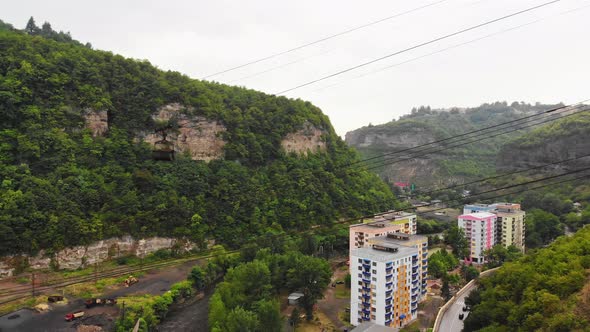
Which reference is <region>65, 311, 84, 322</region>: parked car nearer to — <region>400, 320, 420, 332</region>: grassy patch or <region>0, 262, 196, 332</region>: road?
<region>0, 262, 196, 332</region>: road

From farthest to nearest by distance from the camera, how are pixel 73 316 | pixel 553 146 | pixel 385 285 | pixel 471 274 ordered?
pixel 553 146 → pixel 471 274 → pixel 385 285 → pixel 73 316

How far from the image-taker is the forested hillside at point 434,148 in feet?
314

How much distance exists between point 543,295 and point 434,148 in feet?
294

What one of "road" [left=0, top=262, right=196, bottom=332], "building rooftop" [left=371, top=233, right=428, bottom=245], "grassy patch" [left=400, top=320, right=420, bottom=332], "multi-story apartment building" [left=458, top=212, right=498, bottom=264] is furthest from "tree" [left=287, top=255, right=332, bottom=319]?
"multi-story apartment building" [left=458, top=212, right=498, bottom=264]

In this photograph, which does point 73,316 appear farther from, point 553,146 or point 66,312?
point 553,146

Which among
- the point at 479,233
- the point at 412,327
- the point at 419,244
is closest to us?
the point at 412,327

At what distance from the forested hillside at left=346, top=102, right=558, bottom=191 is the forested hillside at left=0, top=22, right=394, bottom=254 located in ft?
136

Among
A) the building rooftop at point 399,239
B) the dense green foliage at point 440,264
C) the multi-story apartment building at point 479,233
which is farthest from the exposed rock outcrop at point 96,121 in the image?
the multi-story apartment building at point 479,233

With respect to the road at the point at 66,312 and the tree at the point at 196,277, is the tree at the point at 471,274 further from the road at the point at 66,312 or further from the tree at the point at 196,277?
the road at the point at 66,312

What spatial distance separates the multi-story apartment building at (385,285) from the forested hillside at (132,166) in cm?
1951

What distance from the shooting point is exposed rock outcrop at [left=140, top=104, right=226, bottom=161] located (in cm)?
4962

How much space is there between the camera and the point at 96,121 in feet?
145

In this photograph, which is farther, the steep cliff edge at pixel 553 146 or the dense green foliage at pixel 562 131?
the dense green foliage at pixel 562 131

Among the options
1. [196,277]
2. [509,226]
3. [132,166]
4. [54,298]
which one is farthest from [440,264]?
[132,166]
